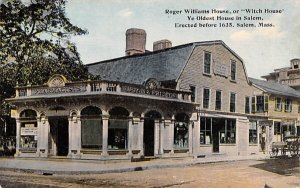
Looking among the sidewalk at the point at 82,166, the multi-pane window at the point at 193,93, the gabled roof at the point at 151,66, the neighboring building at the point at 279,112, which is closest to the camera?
the sidewalk at the point at 82,166

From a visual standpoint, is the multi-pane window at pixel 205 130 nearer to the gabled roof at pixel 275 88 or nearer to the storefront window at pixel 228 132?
the storefront window at pixel 228 132

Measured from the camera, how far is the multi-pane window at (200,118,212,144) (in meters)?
14.9

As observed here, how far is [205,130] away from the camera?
592 inches

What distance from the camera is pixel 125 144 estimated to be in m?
13.1

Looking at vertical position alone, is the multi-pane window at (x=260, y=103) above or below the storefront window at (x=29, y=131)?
above

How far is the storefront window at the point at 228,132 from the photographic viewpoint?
1560 cm

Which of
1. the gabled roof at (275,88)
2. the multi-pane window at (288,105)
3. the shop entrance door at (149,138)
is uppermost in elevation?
the gabled roof at (275,88)

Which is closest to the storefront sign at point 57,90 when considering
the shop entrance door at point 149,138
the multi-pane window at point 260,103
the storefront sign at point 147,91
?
the storefront sign at point 147,91

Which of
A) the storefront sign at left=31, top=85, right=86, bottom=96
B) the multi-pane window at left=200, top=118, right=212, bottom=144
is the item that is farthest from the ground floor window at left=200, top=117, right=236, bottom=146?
the storefront sign at left=31, top=85, right=86, bottom=96

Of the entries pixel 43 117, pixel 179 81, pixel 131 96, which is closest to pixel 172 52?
pixel 179 81

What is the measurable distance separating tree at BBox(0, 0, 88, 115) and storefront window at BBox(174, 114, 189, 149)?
3.89m

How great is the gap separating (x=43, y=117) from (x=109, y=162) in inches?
109

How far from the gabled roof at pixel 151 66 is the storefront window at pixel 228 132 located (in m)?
2.89

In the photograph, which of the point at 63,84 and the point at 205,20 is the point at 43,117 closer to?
the point at 63,84
